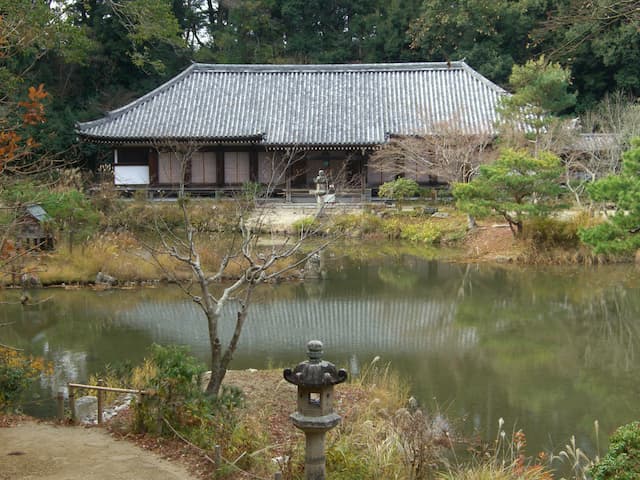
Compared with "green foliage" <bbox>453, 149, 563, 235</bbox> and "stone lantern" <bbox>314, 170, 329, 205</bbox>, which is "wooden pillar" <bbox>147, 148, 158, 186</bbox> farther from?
"green foliage" <bbox>453, 149, 563, 235</bbox>

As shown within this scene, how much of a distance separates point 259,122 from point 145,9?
57.5ft

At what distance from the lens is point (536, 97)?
25.3 meters

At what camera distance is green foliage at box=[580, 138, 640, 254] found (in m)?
13.0

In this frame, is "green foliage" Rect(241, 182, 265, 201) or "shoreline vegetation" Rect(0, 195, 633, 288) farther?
"green foliage" Rect(241, 182, 265, 201)

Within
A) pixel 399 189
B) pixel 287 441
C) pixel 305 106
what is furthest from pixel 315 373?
pixel 305 106

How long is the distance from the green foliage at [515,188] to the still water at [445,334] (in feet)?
8.01

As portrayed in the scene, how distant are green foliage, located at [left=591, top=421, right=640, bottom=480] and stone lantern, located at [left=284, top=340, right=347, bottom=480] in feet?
6.74

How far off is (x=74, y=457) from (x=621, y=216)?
10413mm

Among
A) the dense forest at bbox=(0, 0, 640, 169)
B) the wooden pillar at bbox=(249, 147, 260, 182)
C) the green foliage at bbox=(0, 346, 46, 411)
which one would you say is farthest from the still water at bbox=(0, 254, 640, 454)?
the dense forest at bbox=(0, 0, 640, 169)

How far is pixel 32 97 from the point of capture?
19.0ft

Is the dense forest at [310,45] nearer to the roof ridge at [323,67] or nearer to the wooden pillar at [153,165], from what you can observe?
the roof ridge at [323,67]

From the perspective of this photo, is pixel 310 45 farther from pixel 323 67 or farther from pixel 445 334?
pixel 445 334

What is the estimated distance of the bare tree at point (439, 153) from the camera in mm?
24719

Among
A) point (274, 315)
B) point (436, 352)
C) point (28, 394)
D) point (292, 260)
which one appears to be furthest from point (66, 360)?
point (292, 260)
